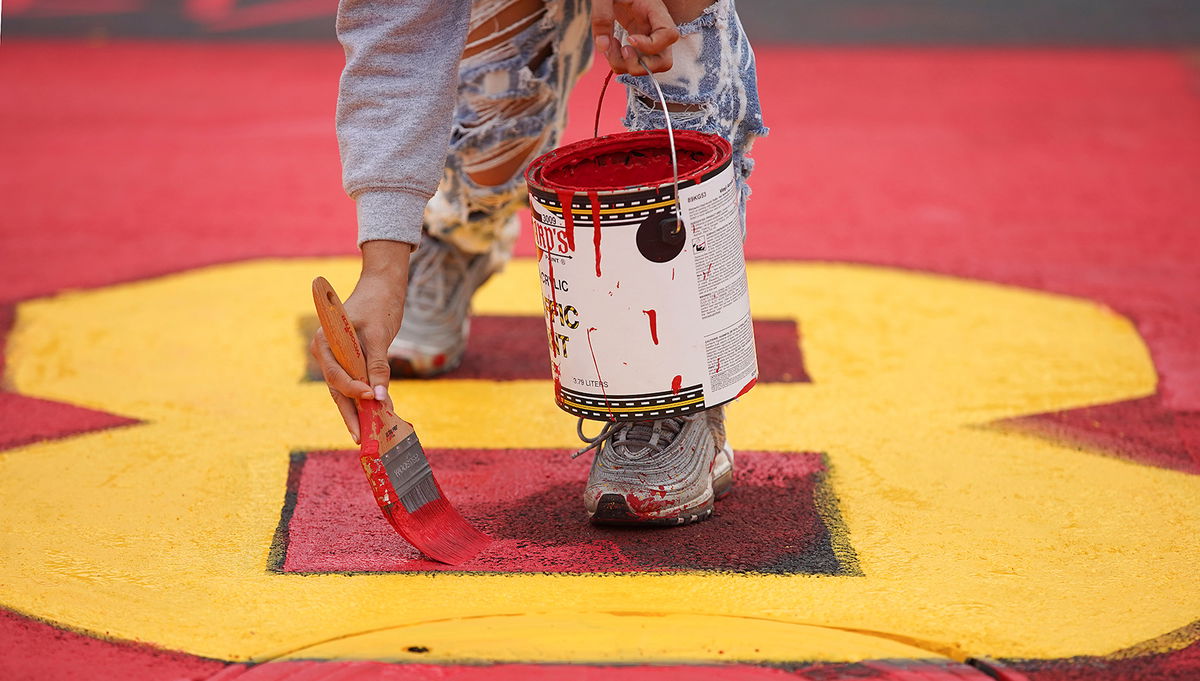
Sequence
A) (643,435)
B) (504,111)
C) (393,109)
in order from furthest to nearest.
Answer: (504,111) → (643,435) → (393,109)

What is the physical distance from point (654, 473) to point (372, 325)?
430 millimetres

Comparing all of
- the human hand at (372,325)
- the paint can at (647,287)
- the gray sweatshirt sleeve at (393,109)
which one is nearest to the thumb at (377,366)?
the human hand at (372,325)

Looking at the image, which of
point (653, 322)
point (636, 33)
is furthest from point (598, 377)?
point (636, 33)

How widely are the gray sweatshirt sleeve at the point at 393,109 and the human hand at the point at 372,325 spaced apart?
3 centimetres

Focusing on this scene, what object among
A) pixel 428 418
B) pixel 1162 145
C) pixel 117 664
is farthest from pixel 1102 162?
pixel 117 664

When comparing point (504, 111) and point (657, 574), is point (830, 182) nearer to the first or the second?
point (504, 111)

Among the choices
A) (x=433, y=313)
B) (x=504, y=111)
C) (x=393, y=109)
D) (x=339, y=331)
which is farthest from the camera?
(x=433, y=313)

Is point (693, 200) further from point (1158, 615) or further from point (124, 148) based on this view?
point (124, 148)

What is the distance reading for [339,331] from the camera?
1.49m

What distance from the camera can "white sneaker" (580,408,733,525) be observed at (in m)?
1.67

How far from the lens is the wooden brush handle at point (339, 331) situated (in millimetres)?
1464

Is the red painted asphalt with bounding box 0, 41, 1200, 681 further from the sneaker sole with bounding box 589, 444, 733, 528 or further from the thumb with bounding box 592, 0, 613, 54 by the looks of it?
the thumb with bounding box 592, 0, 613, 54

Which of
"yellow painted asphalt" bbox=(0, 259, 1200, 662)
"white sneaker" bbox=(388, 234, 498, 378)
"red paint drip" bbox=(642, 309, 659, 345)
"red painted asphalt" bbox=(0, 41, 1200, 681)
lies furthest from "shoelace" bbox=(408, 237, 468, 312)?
"red paint drip" bbox=(642, 309, 659, 345)

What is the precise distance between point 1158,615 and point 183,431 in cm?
147
